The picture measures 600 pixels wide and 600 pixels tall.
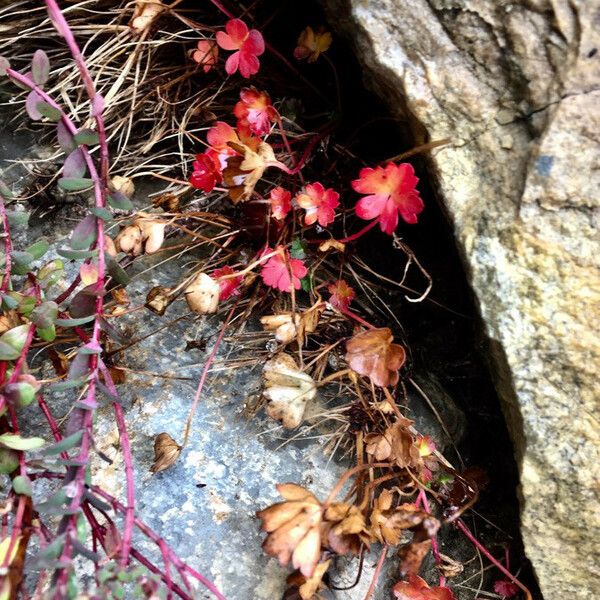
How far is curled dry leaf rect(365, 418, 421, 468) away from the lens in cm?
123

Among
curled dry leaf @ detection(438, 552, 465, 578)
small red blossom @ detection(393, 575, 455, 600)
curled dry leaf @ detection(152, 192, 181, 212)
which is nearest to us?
small red blossom @ detection(393, 575, 455, 600)

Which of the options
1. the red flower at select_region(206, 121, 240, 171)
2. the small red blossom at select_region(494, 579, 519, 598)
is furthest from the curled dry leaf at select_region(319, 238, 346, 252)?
the small red blossom at select_region(494, 579, 519, 598)

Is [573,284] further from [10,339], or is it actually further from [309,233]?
[10,339]

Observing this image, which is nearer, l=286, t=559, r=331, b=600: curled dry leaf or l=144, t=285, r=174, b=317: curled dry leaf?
l=286, t=559, r=331, b=600: curled dry leaf

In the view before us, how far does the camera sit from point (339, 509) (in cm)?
108

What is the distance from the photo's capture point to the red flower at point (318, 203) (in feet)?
4.25

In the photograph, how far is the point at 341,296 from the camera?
1.38m

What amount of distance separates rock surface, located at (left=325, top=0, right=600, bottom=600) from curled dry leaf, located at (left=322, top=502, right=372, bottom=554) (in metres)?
0.33

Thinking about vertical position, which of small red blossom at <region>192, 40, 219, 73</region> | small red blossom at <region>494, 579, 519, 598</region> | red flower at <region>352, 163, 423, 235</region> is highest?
small red blossom at <region>192, 40, 219, 73</region>

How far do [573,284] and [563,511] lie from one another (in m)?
0.43

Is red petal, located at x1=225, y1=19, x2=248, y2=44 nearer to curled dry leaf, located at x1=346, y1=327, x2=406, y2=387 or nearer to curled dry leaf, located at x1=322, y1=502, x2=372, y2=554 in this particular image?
curled dry leaf, located at x1=346, y1=327, x2=406, y2=387

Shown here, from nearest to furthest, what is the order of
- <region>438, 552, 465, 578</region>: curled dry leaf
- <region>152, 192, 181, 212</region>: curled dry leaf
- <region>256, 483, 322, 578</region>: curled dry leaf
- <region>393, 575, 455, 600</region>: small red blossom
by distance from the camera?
<region>256, 483, 322, 578</region>: curled dry leaf, <region>393, 575, 455, 600</region>: small red blossom, <region>438, 552, 465, 578</region>: curled dry leaf, <region>152, 192, 181, 212</region>: curled dry leaf

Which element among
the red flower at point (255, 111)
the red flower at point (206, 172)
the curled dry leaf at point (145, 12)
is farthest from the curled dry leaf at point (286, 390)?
the curled dry leaf at point (145, 12)

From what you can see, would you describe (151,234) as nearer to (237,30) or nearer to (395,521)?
(237,30)
